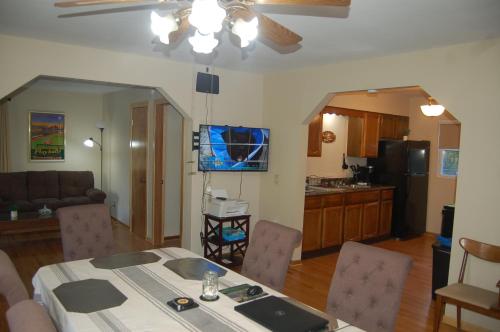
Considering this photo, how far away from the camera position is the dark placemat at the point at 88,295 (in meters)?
1.75

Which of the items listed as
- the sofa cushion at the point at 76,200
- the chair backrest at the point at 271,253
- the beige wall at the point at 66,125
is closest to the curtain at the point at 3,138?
the beige wall at the point at 66,125

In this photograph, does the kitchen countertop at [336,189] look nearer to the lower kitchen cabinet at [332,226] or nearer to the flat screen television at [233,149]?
the lower kitchen cabinet at [332,226]

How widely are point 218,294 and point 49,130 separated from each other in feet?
19.2

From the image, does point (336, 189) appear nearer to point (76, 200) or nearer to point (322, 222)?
point (322, 222)

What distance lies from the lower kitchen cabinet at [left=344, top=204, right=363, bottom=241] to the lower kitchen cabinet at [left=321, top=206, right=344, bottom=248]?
114mm

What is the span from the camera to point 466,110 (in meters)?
3.04

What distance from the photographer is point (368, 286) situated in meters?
2.00

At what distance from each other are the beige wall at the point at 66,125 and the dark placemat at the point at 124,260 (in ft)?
16.0

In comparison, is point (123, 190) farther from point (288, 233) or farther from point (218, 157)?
point (288, 233)

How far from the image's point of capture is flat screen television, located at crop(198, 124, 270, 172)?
422cm

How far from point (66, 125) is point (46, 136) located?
0.39 meters

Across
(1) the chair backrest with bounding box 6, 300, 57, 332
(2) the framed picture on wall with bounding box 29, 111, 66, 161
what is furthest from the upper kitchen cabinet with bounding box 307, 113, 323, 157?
(2) the framed picture on wall with bounding box 29, 111, 66, 161

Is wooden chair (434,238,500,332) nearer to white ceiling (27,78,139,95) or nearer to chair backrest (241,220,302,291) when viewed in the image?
→ chair backrest (241,220,302,291)

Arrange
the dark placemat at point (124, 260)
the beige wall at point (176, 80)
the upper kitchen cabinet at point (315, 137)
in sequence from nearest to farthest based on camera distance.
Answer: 1. the dark placemat at point (124, 260)
2. the beige wall at point (176, 80)
3. the upper kitchen cabinet at point (315, 137)
